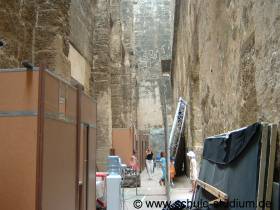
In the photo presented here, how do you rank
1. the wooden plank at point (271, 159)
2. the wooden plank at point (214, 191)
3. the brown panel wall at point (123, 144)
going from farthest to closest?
1. the brown panel wall at point (123, 144)
2. the wooden plank at point (214, 191)
3. the wooden plank at point (271, 159)

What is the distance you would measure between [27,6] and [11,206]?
15.2 feet

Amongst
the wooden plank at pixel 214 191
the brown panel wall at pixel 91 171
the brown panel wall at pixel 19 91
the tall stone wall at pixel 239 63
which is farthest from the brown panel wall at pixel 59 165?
the tall stone wall at pixel 239 63

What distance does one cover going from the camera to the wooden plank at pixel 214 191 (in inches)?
194

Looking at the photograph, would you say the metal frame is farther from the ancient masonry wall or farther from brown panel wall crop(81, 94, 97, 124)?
the ancient masonry wall

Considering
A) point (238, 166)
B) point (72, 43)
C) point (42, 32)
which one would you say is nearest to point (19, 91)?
point (238, 166)

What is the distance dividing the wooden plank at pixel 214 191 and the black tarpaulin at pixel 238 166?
49 millimetres

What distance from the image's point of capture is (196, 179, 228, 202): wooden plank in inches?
194

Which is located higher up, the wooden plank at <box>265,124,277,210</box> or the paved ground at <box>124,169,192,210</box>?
the wooden plank at <box>265,124,277,210</box>

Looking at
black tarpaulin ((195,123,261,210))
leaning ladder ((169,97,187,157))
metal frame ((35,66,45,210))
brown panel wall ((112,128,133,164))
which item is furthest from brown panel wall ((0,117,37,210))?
brown panel wall ((112,128,133,164))

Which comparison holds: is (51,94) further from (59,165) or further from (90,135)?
(90,135)

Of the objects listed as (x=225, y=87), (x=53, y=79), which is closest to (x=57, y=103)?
(x=53, y=79)

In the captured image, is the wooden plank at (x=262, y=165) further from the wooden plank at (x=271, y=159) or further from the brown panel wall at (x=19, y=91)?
the brown panel wall at (x=19, y=91)

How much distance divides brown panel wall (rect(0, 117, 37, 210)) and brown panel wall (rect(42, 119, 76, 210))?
126 millimetres

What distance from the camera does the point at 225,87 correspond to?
704 cm
